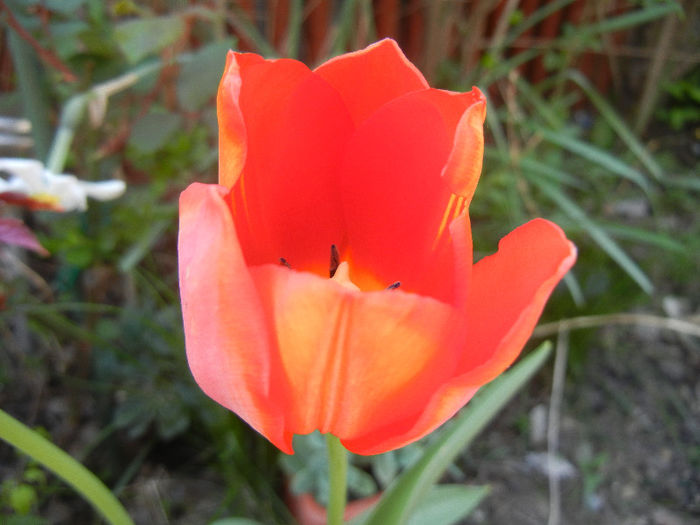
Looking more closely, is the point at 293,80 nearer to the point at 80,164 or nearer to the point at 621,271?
the point at 80,164

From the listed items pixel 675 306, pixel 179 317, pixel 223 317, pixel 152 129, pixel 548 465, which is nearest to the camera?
pixel 223 317

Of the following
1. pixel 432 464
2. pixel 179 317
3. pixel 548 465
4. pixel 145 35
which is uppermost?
pixel 145 35

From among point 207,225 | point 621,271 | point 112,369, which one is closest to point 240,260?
point 207,225

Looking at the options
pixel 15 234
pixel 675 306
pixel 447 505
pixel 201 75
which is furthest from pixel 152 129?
pixel 675 306

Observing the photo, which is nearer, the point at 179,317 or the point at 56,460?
the point at 56,460

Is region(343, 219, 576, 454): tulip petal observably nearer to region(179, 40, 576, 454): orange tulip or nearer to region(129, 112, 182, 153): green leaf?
region(179, 40, 576, 454): orange tulip

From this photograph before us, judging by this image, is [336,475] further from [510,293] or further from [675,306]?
[675,306]
